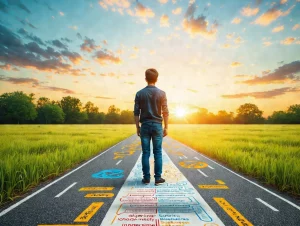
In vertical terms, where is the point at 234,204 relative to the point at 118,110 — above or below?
below

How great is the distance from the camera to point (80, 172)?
21.3 feet

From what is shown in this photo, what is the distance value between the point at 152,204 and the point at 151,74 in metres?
3.19

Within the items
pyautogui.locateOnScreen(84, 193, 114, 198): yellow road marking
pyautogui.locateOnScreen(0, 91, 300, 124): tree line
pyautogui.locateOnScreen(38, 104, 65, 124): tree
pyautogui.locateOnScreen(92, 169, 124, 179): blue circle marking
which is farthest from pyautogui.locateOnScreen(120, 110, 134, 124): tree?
pyautogui.locateOnScreen(84, 193, 114, 198): yellow road marking

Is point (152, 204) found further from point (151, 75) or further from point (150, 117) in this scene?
point (151, 75)

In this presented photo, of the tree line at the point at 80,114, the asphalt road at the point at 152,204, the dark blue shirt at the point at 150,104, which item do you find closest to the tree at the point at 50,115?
the tree line at the point at 80,114

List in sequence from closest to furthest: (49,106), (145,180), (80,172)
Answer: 1. (145,180)
2. (80,172)
3. (49,106)

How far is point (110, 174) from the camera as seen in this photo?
609 centimetres

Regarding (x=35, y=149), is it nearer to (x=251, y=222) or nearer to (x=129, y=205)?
(x=129, y=205)

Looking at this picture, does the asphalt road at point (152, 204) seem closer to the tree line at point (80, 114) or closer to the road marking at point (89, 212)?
the road marking at point (89, 212)

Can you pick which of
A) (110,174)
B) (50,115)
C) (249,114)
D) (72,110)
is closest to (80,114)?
(72,110)

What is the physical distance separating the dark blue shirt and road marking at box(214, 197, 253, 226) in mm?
2347

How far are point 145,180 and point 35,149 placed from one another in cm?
905

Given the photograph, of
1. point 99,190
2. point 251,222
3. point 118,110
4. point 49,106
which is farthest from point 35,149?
point 118,110

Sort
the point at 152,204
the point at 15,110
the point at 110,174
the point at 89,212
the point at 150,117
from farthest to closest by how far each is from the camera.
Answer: the point at 15,110 → the point at 110,174 → the point at 150,117 → the point at 152,204 → the point at 89,212
